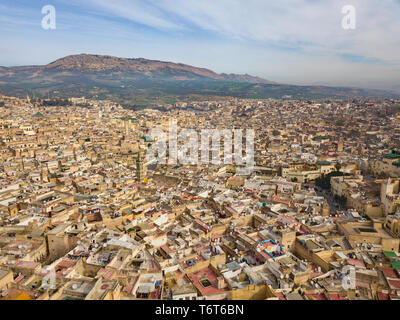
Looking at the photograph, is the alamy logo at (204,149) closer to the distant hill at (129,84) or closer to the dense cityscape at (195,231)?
the dense cityscape at (195,231)

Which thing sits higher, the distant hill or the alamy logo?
the distant hill

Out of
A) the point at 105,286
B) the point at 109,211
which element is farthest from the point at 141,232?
the point at 105,286

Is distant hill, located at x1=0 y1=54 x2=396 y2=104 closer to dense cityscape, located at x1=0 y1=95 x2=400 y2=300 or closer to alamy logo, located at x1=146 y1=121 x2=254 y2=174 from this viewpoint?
alamy logo, located at x1=146 y1=121 x2=254 y2=174


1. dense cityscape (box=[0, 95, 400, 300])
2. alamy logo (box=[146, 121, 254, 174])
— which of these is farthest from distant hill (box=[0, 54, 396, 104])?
dense cityscape (box=[0, 95, 400, 300])

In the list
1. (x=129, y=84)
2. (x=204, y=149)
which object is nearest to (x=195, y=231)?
(x=204, y=149)

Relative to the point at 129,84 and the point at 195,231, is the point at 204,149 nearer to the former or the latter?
the point at 195,231
